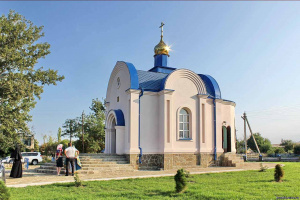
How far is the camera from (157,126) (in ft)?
47.8

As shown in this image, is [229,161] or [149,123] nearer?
[149,123]

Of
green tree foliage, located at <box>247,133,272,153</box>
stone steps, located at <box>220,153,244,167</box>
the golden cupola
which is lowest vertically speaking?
green tree foliage, located at <box>247,133,272,153</box>

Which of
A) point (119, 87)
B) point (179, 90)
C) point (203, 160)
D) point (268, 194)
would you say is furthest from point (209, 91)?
point (268, 194)

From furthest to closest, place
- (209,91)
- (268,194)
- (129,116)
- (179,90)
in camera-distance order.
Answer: (209,91)
(179,90)
(129,116)
(268,194)

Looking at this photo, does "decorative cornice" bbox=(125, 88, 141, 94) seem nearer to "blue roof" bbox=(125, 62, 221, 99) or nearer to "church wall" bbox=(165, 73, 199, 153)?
"blue roof" bbox=(125, 62, 221, 99)

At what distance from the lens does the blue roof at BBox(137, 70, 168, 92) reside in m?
14.8

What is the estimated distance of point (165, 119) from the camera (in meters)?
14.3

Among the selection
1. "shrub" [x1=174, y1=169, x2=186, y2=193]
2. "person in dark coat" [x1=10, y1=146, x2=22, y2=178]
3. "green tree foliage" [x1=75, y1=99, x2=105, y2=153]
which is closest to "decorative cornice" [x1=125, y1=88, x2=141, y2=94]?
"person in dark coat" [x1=10, y1=146, x2=22, y2=178]

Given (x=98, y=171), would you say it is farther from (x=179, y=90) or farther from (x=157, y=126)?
(x=179, y=90)

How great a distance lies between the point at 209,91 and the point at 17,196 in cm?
1223

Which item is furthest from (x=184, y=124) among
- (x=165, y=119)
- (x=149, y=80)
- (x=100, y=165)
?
(x=100, y=165)

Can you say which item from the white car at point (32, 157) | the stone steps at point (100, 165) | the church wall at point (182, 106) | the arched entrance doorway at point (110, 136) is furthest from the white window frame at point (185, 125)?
the white car at point (32, 157)

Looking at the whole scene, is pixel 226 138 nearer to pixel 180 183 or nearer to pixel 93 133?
pixel 180 183

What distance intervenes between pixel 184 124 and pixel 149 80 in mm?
3073
